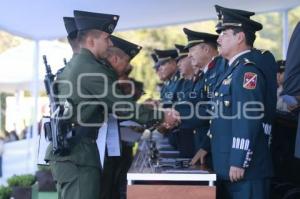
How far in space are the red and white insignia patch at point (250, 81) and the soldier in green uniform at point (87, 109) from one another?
67cm

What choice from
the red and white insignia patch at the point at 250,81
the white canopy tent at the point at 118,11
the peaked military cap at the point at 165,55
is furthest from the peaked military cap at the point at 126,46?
the peaked military cap at the point at 165,55

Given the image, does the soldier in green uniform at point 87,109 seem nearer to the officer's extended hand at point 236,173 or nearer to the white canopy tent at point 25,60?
the officer's extended hand at point 236,173

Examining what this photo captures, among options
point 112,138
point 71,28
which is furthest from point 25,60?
point 112,138

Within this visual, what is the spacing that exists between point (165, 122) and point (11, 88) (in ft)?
19.7

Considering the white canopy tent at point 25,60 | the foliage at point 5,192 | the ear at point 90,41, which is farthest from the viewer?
the white canopy tent at point 25,60

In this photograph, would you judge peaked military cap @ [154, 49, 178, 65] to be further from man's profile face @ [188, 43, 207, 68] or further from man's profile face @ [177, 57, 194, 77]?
man's profile face @ [188, 43, 207, 68]

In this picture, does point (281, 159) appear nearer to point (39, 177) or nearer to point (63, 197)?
point (63, 197)

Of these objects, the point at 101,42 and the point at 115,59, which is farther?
the point at 115,59

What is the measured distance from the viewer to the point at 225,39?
351 cm

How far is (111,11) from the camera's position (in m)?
5.94

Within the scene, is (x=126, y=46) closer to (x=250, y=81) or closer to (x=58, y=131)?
(x=58, y=131)

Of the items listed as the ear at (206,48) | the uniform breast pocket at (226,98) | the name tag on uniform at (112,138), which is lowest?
the name tag on uniform at (112,138)

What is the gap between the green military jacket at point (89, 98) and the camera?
11.4 ft

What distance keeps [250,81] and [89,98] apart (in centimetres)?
A: 100
